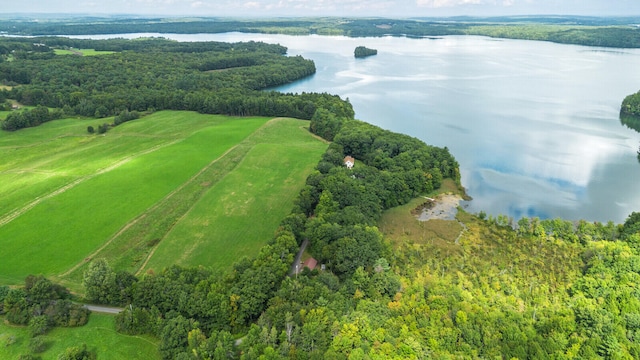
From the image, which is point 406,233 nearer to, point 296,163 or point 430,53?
point 296,163

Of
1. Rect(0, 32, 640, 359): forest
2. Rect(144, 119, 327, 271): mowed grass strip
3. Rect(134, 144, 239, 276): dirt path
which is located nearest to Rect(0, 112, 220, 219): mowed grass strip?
Rect(134, 144, 239, 276): dirt path

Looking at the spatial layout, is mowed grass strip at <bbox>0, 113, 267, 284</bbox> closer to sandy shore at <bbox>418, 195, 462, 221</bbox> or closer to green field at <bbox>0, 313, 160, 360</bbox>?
green field at <bbox>0, 313, 160, 360</bbox>

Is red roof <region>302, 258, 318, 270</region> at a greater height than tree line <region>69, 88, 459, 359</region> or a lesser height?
lesser

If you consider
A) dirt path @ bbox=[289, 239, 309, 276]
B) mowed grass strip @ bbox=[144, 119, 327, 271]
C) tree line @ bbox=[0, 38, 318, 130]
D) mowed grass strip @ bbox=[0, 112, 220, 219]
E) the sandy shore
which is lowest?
the sandy shore

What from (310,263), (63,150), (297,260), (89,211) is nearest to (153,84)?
(63,150)

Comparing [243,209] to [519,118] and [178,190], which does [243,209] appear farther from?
[519,118]

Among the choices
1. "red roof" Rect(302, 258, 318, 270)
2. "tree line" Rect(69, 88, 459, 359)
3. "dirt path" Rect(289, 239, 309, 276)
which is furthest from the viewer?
"red roof" Rect(302, 258, 318, 270)

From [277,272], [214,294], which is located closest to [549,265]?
[277,272]
